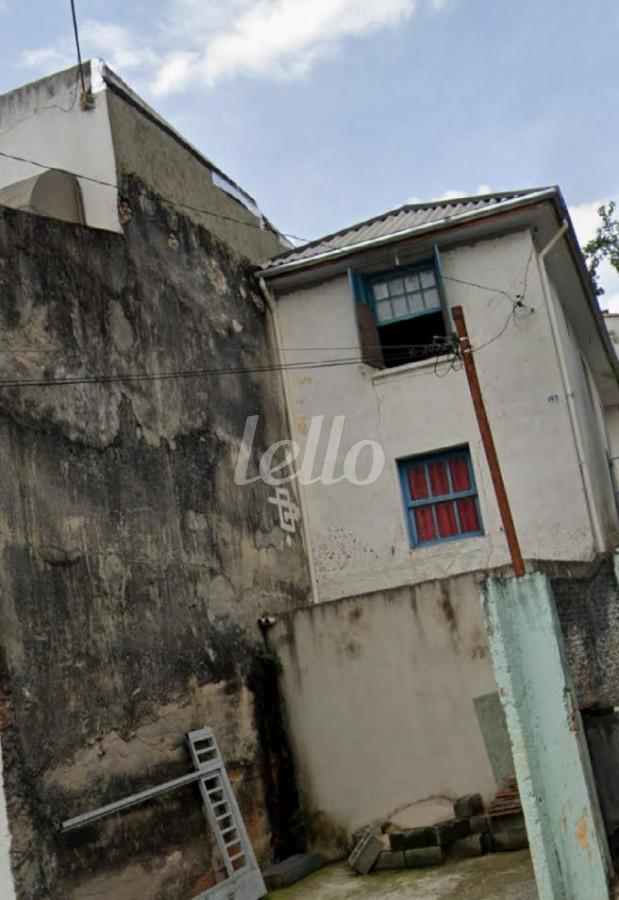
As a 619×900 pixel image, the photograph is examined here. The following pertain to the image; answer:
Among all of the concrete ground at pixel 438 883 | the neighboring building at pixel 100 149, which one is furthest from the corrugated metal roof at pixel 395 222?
the concrete ground at pixel 438 883

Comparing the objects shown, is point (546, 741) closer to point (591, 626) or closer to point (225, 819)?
point (591, 626)

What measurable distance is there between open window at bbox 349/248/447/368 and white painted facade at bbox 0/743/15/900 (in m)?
6.97

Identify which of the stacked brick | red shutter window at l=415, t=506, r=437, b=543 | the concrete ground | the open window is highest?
the open window

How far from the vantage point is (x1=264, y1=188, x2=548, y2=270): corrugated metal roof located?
454 inches

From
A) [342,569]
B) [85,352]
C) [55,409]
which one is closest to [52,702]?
[55,409]

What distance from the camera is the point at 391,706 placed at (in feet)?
31.1

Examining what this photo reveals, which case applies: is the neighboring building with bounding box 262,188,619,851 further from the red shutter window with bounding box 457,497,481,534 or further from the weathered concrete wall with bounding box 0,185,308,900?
the weathered concrete wall with bounding box 0,185,308,900

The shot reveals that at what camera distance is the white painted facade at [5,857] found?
6.40 m

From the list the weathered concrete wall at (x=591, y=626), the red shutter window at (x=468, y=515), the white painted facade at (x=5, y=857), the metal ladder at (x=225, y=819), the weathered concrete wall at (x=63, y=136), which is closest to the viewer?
the white painted facade at (x=5, y=857)

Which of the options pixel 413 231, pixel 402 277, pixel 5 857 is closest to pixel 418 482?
pixel 402 277

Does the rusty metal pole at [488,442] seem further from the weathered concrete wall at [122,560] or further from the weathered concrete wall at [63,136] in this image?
the weathered concrete wall at [63,136]

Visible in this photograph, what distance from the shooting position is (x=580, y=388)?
42.2 ft

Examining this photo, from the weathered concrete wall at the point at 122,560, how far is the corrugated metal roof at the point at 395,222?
71.6 inches

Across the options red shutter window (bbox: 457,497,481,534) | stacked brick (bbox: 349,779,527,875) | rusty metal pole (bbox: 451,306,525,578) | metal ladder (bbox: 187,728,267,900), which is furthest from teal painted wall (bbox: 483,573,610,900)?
red shutter window (bbox: 457,497,481,534)
